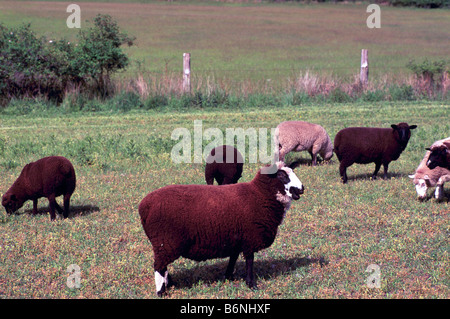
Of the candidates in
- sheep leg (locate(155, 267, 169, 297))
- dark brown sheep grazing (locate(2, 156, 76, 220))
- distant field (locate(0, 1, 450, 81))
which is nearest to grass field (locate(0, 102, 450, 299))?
sheep leg (locate(155, 267, 169, 297))

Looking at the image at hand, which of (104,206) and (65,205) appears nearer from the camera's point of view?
(65,205)

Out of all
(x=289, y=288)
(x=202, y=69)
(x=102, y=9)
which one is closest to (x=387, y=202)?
(x=289, y=288)

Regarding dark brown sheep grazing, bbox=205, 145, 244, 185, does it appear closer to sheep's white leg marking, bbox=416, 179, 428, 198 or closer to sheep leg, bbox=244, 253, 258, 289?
sheep's white leg marking, bbox=416, 179, 428, 198

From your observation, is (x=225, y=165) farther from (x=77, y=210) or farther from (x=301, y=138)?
(x=301, y=138)

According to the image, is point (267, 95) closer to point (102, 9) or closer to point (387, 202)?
point (387, 202)

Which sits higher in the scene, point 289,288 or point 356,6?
point 356,6

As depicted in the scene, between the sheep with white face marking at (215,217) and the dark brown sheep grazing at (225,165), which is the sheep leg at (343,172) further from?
the sheep with white face marking at (215,217)

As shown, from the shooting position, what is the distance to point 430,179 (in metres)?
9.97

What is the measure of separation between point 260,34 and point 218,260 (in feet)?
131

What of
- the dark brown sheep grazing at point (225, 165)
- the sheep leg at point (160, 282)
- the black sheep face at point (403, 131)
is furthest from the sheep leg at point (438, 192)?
the sheep leg at point (160, 282)

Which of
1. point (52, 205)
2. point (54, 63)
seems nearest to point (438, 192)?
point (52, 205)

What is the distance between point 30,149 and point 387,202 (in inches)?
327

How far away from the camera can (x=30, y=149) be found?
14.2 m

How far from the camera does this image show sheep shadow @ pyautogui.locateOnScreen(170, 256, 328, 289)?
702 cm
